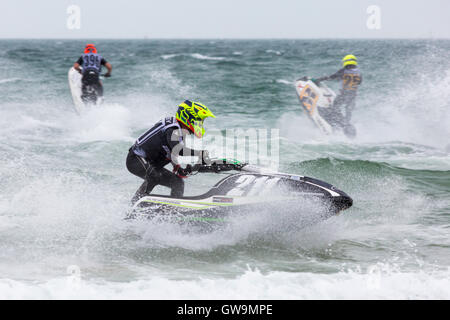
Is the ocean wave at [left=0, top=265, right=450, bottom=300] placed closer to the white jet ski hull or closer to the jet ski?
the jet ski

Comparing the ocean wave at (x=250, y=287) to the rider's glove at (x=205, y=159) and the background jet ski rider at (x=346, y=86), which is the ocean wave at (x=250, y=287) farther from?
the background jet ski rider at (x=346, y=86)

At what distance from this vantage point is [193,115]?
19.0 feet

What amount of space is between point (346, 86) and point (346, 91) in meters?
0.15

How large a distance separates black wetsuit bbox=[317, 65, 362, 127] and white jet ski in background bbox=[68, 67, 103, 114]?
215 inches

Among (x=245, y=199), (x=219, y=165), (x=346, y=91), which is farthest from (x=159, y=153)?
(x=346, y=91)

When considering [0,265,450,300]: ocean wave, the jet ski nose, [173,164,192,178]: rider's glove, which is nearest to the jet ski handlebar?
[173,164,192,178]: rider's glove

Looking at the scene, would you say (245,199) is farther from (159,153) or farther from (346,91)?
(346,91)

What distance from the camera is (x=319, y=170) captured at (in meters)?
9.62

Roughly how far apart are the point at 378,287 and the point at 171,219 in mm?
2242

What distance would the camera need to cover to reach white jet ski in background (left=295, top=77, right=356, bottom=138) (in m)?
13.4

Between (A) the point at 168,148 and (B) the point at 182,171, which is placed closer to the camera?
(A) the point at 168,148
